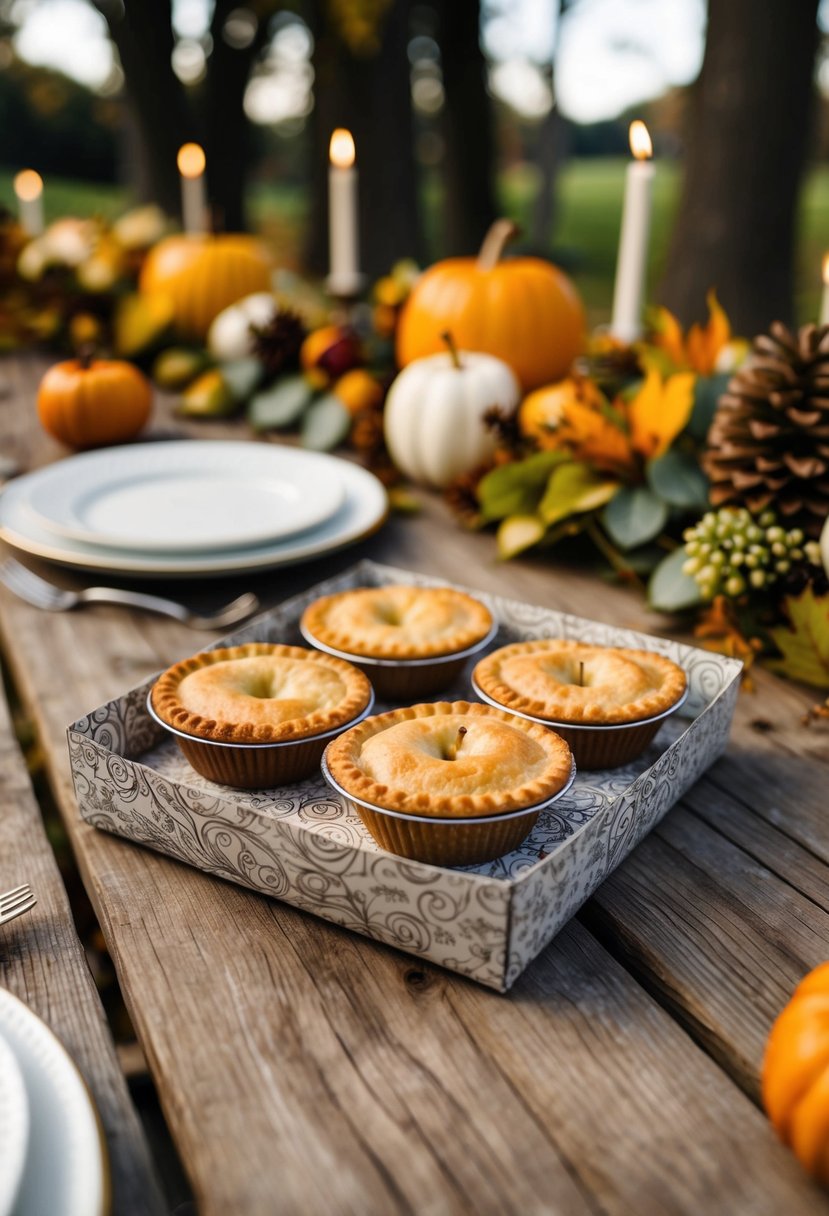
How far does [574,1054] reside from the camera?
0.80 meters

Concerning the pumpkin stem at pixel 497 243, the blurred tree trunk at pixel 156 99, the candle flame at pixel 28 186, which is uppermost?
the blurred tree trunk at pixel 156 99

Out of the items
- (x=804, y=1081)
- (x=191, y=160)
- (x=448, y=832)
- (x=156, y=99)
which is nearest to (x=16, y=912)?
(x=448, y=832)

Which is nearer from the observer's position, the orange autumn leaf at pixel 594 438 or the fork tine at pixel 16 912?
the fork tine at pixel 16 912

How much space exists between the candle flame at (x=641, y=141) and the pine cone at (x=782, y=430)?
0.53m

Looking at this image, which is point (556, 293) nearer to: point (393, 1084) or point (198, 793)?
point (198, 793)

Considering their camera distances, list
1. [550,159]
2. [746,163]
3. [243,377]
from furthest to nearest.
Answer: [550,159]
[746,163]
[243,377]

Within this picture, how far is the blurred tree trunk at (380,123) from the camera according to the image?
21.1ft

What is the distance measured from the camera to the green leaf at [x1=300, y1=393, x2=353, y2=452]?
2.25 m

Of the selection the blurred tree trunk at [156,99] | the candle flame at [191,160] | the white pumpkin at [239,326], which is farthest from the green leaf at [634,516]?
the blurred tree trunk at [156,99]

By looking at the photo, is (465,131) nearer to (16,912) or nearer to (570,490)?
(570,490)

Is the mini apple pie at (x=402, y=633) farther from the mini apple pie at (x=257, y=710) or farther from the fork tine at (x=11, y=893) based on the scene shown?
the fork tine at (x=11, y=893)

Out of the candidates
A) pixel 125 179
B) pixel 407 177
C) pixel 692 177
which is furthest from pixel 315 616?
pixel 125 179

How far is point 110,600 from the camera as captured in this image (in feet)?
5.17

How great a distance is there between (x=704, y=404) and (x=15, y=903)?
1.24 meters
